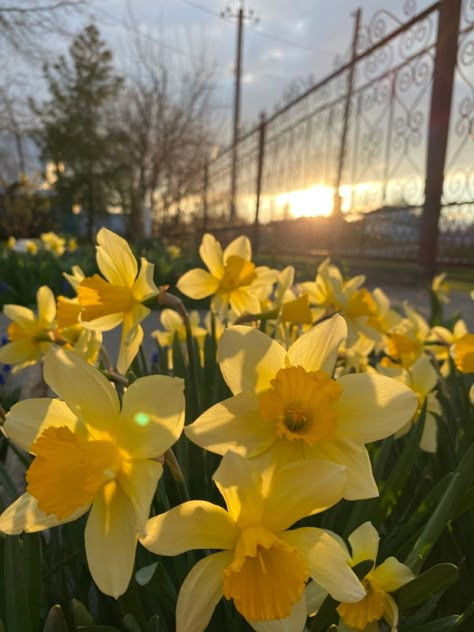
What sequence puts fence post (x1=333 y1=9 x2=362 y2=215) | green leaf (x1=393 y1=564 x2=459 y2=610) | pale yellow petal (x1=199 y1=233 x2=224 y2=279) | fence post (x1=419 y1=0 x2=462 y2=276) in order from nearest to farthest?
1. green leaf (x1=393 y1=564 x2=459 y2=610)
2. pale yellow petal (x1=199 y1=233 x2=224 y2=279)
3. fence post (x1=419 y1=0 x2=462 y2=276)
4. fence post (x1=333 y1=9 x2=362 y2=215)

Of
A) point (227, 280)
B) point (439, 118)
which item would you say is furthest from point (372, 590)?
point (439, 118)

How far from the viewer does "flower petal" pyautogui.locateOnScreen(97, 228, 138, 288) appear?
3.04 ft

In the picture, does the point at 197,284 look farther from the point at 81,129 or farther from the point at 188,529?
the point at 81,129

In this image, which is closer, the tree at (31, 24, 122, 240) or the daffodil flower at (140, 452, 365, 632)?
the daffodil flower at (140, 452, 365, 632)

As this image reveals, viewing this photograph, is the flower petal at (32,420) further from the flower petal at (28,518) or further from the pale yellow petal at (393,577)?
the pale yellow petal at (393,577)

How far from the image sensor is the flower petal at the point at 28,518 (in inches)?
21.5

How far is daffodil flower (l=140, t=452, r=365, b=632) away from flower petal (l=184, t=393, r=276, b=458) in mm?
52

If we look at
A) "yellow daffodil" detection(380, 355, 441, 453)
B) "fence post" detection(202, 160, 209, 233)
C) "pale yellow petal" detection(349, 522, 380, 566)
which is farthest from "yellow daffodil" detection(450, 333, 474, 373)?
"fence post" detection(202, 160, 209, 233)

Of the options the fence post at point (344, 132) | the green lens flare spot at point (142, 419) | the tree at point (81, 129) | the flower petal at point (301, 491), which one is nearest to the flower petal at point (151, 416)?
the green lens flare spot at point (142, 419)

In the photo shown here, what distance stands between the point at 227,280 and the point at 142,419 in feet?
2.39

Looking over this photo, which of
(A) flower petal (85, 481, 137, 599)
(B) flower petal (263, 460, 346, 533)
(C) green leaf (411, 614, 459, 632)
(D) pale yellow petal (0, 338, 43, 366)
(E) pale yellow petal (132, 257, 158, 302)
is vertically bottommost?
(C) green leaf (411, 614, 459, 632)

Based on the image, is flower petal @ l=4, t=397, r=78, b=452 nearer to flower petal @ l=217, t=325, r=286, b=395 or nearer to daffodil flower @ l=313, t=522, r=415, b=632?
flower petal @ l=217, t=325, r=286, b=395

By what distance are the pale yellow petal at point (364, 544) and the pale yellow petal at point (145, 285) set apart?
488mm

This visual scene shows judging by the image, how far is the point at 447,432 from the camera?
1124 millimetres
